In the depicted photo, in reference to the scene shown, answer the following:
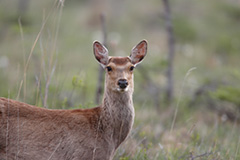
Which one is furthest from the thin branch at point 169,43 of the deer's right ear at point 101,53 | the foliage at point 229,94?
the deer's right ear at point 101,53

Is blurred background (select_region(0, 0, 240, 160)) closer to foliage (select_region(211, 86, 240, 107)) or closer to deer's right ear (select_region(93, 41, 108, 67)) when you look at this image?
foliage (select_region(211, 86, 240, 107))

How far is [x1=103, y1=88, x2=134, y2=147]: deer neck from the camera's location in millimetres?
5043

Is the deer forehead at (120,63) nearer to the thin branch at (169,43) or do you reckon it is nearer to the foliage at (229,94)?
the foliage at (229,94)

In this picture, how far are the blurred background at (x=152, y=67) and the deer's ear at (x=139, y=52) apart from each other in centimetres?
91

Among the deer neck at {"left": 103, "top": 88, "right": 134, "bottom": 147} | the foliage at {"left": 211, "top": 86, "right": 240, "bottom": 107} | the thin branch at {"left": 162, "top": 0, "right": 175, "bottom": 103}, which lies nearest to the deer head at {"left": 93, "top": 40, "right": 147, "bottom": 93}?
the deer neck at {"left": 103, "top": 88, "right": 134, "bottom": 147}

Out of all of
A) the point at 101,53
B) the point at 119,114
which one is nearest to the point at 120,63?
the point at 101,53

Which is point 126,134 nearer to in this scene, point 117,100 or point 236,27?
point 117,100

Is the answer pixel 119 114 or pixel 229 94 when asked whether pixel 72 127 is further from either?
pixel 229 94

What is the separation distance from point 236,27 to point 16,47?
9763mm

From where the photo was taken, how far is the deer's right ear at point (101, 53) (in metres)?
5.50

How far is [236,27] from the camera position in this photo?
14.6m

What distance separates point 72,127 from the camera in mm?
4750

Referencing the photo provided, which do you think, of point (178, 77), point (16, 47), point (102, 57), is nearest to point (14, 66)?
point (16, 47)

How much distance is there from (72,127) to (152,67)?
5.73 m
